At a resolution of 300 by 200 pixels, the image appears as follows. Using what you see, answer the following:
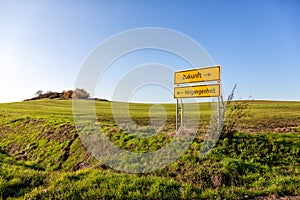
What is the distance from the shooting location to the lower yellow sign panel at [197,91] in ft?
40.6

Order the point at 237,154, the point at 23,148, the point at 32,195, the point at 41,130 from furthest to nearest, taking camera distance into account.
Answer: the point at 41,130
the point at 23,148
the point at 237,154
the point at 32,195

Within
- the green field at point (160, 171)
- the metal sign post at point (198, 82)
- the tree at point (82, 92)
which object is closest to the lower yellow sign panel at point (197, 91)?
the metal sign post at point (198, 82)

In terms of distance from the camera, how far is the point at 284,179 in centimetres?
757

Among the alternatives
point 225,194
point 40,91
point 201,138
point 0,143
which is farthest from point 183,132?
point 40,91

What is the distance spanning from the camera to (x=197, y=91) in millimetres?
13156

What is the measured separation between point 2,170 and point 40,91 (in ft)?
329

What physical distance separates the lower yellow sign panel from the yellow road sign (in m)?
0.36

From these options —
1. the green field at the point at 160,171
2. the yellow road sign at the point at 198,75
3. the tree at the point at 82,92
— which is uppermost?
the yellow road sign at the point at 198,75

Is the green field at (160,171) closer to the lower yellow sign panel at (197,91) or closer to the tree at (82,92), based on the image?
the lower yellow sign panel at (197,91)

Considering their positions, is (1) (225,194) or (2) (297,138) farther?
(2) (297,138)

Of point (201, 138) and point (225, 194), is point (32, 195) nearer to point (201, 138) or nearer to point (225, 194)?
point (225, 194)

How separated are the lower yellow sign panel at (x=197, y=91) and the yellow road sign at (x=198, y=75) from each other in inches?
14.0

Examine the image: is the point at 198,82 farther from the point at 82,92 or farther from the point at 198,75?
the point at 82,92

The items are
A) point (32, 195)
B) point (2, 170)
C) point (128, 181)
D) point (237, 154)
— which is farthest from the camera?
point (237, 154)
